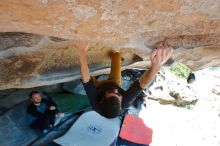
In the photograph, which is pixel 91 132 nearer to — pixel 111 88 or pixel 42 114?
pixel 42 114

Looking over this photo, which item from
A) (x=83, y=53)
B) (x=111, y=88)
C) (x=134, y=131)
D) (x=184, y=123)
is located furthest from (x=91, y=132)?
(x=184, y=123)

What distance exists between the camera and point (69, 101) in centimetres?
566

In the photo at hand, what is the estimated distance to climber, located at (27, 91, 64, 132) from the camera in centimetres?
500

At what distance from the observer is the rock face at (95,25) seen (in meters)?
A: 2.20

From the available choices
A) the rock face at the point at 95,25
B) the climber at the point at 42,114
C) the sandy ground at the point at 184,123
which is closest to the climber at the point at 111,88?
the rock face at the point at 95,25

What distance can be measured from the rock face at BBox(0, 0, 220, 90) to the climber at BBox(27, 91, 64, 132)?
3.16ft

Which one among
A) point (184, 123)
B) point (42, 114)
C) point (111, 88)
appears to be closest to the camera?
point (111, 88)

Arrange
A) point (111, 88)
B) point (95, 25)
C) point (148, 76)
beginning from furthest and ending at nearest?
point (148, 76) → point (111, 88) → point (95, 25)

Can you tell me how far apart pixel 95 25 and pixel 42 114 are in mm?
2852

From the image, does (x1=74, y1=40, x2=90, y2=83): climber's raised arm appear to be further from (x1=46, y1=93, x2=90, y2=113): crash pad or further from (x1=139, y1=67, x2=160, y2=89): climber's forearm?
(x1=46, y1=93, x2=90, y2=113): crash pad

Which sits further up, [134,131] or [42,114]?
[42,114]

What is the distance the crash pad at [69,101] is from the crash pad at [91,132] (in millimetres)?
165

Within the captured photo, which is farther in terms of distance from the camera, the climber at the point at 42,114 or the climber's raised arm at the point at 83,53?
the climber at the point at 42,114

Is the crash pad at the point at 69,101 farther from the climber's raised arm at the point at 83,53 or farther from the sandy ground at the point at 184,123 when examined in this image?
the climber's raised arm at the point at 83,53
